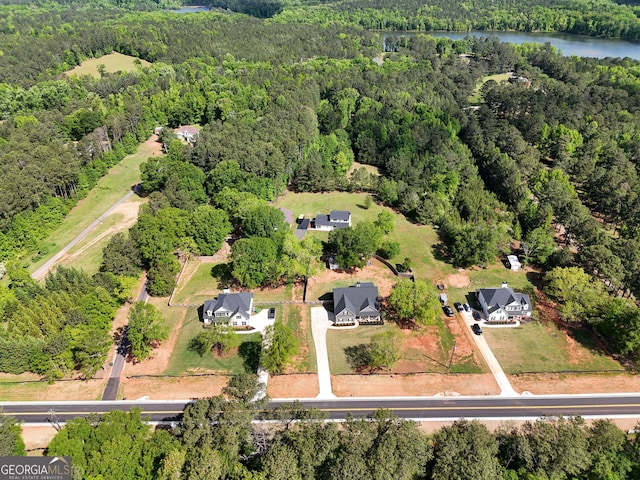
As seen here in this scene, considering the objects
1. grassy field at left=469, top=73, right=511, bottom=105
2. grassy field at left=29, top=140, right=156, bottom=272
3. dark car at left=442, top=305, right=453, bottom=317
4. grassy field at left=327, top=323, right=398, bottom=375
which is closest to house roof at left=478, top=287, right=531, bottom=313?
dark car at left=442, top=305, right=453, bottom=317

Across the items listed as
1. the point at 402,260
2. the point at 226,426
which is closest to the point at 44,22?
the point at 402,260

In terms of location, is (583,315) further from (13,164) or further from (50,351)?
(13,164)

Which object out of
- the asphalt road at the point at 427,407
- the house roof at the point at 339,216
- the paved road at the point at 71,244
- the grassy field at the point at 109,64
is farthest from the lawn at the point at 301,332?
the grassy field at the point at 109,64

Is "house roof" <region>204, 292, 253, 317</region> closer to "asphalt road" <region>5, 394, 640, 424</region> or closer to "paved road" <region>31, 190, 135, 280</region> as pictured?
"asphalt road" <region>5, 394, 640, 424</region>

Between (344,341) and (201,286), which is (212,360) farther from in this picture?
(344,341)

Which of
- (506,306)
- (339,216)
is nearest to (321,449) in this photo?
(506,306)

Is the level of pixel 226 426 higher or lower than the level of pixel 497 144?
higher

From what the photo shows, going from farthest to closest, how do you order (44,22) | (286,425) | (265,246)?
(44,22)
(265,246)
(286,425)

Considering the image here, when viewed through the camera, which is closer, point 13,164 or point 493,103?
point 13,164

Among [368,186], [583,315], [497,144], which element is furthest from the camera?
[497,144]
